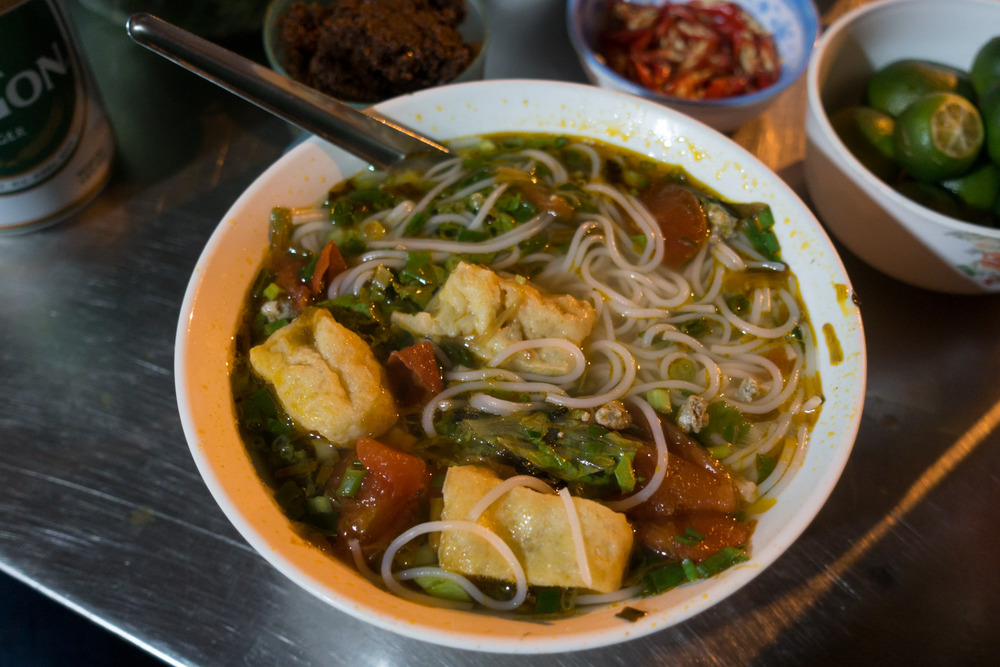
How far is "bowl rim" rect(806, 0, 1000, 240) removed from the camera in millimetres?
2168

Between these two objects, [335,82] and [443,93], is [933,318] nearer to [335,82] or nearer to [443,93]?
[443,93]

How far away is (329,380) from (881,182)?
77.7 inches

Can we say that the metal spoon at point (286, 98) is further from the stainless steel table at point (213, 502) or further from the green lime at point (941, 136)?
Result: the green lime at point (941, 136)

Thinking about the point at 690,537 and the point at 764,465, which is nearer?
the point at 690,537

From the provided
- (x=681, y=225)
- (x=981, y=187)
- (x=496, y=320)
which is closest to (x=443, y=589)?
(x=496, y=320)

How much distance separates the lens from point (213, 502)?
229 cm

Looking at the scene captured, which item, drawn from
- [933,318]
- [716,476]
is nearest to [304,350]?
[716,476]

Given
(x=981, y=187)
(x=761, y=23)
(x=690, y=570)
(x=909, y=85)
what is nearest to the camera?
(x=690, y=570)

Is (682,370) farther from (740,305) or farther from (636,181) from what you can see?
(636,181)

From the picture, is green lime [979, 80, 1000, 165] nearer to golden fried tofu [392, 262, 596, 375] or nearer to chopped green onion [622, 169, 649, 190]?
chopped green onion [622, 169, 649, 190]

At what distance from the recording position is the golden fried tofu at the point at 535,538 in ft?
5.53

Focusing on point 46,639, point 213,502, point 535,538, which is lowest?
point 46,639

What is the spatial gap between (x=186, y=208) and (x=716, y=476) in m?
2.54

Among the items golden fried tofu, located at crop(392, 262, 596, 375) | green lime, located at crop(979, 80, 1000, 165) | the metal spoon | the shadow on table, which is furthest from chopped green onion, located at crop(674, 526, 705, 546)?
the shadow on table
